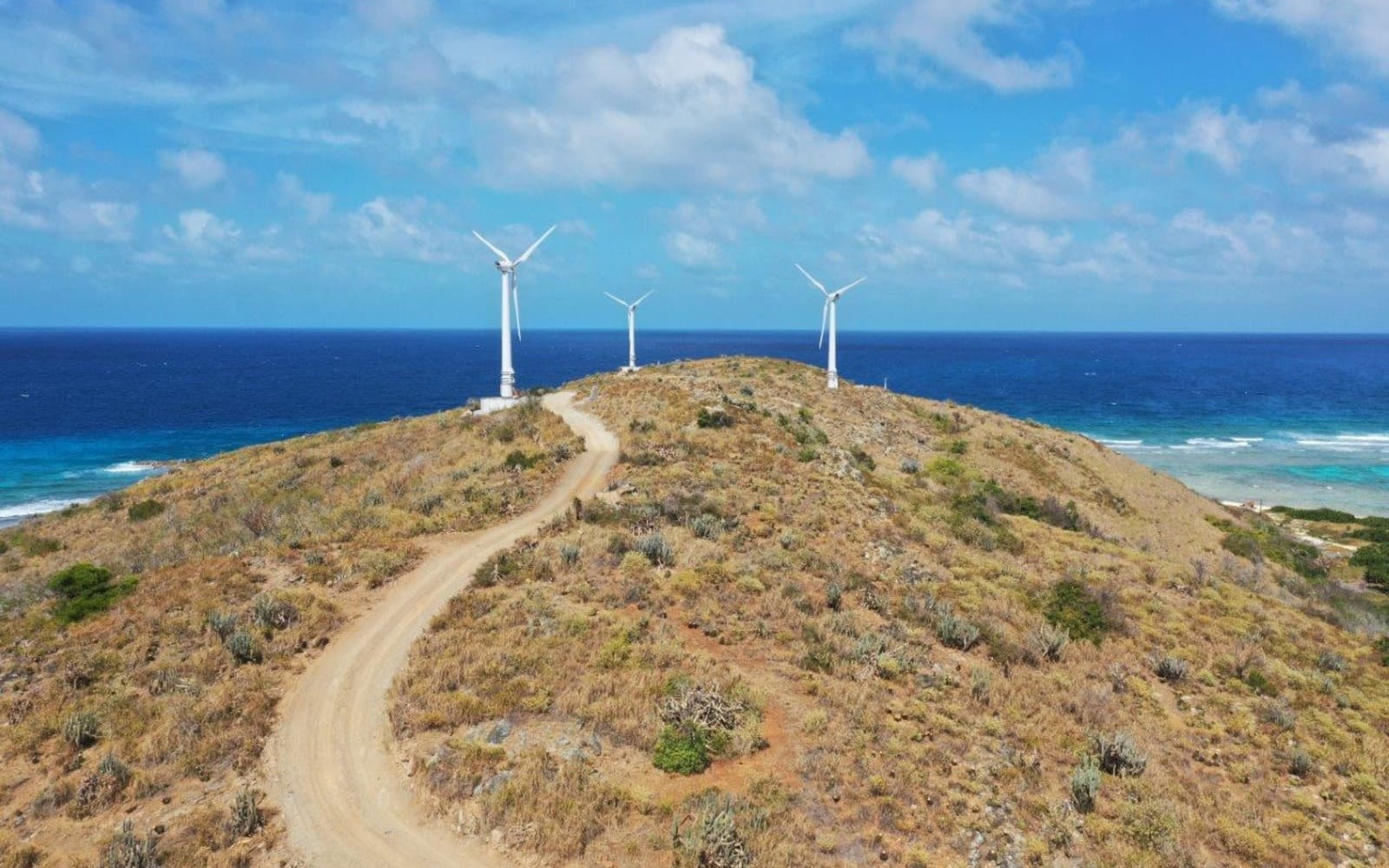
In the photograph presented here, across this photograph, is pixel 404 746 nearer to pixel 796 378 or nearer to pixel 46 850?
pixel 46 850

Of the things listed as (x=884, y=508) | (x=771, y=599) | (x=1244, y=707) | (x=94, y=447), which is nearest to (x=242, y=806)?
(x=771, y=599)

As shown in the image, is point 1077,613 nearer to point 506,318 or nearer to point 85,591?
point 85,591

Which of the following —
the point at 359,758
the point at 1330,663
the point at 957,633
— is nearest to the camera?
the point at 359,758

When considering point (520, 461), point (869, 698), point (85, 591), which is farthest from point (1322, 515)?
point (85, 591)

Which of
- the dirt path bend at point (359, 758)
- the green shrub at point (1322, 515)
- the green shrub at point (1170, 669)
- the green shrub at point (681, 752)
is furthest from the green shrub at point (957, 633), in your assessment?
the green shrub at point (1322, 515)

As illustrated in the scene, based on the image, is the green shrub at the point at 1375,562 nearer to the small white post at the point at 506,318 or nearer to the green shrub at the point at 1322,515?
the green shrub at the point at 1322,515

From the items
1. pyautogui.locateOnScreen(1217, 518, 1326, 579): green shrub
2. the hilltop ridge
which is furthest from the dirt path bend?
pyautogui.locateOnScreen(1217, 518, 1326, 579): green shrub

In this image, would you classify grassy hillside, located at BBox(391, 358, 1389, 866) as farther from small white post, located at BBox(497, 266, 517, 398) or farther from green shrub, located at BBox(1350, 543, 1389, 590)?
small white post, located at BBox(497, 266, 517, 398)

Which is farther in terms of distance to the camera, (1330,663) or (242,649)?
A: (1330,663)
